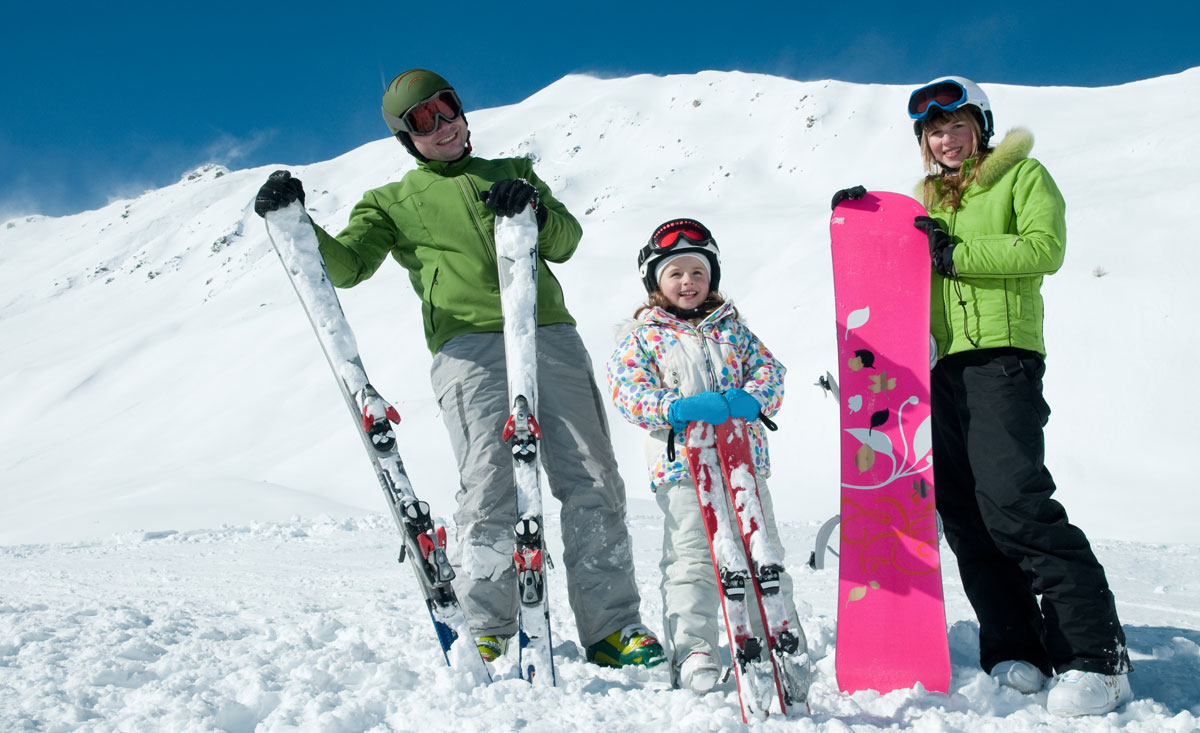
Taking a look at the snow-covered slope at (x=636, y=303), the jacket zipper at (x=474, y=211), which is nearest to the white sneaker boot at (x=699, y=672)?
the jacket zipper at (x=474, y=211)

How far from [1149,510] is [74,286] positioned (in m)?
63.0

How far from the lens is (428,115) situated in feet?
10.5

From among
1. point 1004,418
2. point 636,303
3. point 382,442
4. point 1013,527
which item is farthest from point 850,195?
point 636,303

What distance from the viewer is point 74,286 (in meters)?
54.3

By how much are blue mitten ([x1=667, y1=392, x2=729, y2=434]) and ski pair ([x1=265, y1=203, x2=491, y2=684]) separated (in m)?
0.92

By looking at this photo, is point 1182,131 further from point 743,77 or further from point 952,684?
point 743,77

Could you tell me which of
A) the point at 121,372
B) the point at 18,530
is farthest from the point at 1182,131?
the point at 121,372

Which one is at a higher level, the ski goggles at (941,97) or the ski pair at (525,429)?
the ski goggles at (941,97)

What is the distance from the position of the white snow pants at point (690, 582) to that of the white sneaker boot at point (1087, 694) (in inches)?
28.3

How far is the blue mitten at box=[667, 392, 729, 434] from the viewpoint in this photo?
249cm

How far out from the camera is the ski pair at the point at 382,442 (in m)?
2.61

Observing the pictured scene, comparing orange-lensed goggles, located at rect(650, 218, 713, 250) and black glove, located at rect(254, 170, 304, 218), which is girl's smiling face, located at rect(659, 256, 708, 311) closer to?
orange-lensed goggles, located at rect(650, 218, 713, 250)

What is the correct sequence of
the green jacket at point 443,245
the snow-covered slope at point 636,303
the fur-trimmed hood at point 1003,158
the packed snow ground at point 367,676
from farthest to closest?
1. the snow-covered slope at point 636,303
2. the green jacket at point 443,245
3. the fur-trimmed hood at point 1003,158
4. the packed snow ground at point 367,676

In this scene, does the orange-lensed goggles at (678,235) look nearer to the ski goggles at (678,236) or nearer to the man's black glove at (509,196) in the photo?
the ski goggles at (678,236)
